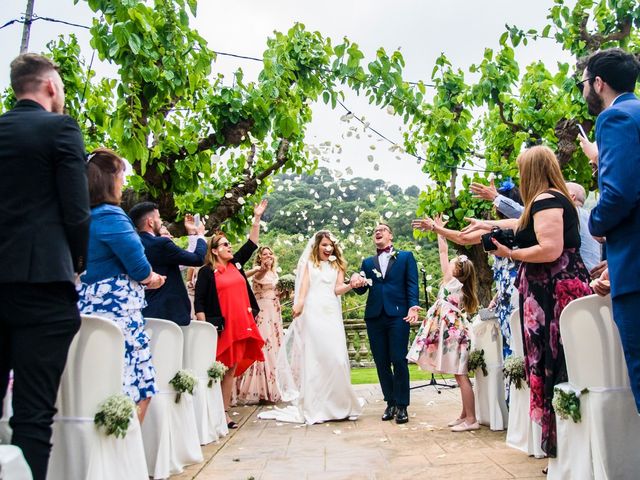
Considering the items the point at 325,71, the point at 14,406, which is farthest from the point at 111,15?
the point at 14,406

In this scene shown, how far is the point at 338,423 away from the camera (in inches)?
264

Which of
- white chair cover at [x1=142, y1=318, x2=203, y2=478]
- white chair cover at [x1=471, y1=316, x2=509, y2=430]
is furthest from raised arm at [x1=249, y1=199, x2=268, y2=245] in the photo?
white chair cover at [x1=471, y1=316, x2=509, y2=430]

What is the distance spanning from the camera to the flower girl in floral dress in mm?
5902

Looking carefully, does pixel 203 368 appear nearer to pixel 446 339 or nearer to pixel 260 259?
pixel 446 339

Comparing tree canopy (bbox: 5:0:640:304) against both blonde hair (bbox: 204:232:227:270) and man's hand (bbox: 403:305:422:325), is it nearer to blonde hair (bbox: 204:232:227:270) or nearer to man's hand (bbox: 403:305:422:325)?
blonde hair (bbox: 204:232:227:270)

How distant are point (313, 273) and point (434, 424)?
2181 mm

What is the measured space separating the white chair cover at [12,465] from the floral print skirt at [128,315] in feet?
5.41


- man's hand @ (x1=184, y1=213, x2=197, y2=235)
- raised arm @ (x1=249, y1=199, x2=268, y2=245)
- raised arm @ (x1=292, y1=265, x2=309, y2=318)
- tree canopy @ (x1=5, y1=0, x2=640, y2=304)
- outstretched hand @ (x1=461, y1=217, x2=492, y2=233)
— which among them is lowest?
raised arm @ (x1=292, y1=265, x2=309, y2=318)

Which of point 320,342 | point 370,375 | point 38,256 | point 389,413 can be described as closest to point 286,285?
point 320,342

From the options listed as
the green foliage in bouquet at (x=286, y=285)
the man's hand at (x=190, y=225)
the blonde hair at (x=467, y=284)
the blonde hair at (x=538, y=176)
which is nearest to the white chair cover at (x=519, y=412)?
the blonde hair at (x=538, y=176)

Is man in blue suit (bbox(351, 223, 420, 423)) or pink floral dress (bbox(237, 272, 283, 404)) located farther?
pink floral dress (bbox(237, 272, 283, 404))

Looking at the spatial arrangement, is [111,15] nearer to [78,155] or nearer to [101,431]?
[78,155]

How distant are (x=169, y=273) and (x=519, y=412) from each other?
301 centimetres

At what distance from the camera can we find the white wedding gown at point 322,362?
684 cm
